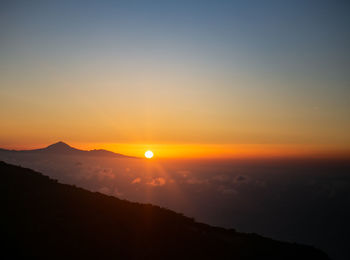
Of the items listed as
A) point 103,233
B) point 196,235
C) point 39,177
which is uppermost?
point 39,177

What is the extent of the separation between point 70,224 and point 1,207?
21.2 ft

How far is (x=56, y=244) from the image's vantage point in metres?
13.9

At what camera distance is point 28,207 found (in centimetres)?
1917

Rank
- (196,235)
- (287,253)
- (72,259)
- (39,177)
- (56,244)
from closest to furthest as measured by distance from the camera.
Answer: (72,259), (56,244), (196,235), (287,253), (39,177)

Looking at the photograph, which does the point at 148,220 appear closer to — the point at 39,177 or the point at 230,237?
the point at 230,237

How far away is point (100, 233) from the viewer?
16.1 metres

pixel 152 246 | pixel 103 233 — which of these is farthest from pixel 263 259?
pixel 103 233

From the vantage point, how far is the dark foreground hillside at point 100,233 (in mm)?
13922

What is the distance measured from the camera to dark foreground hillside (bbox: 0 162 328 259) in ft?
45.7

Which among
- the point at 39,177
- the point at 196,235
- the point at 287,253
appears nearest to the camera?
the point at 196,235

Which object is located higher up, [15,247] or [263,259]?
[15,247]

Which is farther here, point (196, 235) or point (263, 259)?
point (196, 235)

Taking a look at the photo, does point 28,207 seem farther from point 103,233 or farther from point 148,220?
point 148,220

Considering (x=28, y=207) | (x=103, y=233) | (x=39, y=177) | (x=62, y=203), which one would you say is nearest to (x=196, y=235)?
(x=103, y=233)
